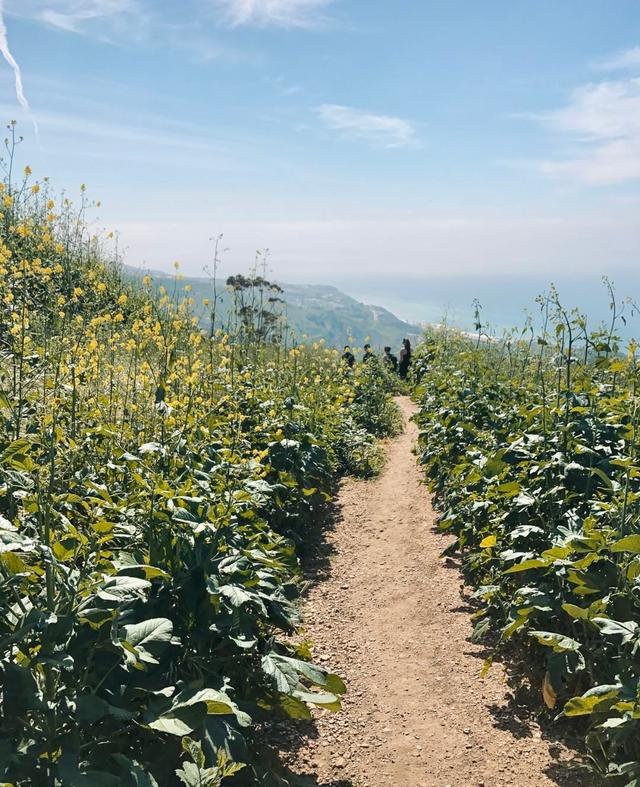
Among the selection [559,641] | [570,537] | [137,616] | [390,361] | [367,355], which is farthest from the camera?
[390,361]

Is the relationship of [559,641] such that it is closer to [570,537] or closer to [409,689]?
[570,537]

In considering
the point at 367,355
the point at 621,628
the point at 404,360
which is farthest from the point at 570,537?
the point at 404,360

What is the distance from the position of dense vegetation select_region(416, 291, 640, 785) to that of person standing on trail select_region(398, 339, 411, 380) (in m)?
13.8

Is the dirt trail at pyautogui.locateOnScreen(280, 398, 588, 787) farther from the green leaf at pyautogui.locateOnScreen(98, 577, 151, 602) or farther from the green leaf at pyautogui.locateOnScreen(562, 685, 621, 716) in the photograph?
the green leaf at pyautogui.locateOnScreen(98, 577, 151, 602)

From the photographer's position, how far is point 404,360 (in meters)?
21.4

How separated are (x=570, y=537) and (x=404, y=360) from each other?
17875 mm

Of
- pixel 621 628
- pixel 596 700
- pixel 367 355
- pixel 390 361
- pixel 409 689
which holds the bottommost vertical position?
pixel 409 689

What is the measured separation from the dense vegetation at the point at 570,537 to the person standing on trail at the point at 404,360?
1375 centimetres

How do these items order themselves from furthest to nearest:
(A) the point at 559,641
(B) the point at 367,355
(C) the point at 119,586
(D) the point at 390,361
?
(D) the point at 390,361, (B) the point at 367,355, (A) the point at 559,641, (C) the point at 119,586

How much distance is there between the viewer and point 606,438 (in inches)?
185

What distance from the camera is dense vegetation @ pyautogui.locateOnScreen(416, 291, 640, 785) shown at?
313 cm

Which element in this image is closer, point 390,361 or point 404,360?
point 404,360

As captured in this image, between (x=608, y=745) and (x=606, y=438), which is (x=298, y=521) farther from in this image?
(x=608, y=745)

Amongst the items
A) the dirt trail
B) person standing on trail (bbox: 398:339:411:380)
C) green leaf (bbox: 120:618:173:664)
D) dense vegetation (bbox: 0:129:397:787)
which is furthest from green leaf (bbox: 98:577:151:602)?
person standing on trail (bbox: 398:339:411:380)
